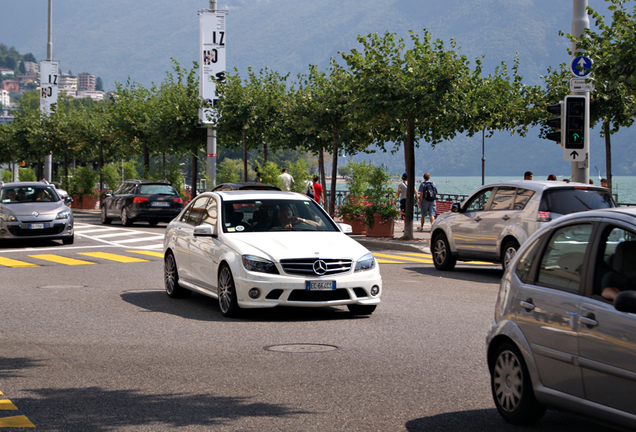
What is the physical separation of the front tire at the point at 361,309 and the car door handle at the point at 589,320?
5.76 meters

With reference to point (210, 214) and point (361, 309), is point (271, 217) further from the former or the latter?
point (361, 309)

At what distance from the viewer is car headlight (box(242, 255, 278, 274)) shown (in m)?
10.1

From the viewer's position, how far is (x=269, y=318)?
10.6m

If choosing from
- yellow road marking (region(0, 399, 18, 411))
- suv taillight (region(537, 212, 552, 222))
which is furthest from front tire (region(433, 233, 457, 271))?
yellow road marking (region(0, 399, 18, 411))

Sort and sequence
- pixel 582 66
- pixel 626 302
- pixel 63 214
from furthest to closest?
1. pixel 63 214
2. pixel 582 66
3. pixel 626 302

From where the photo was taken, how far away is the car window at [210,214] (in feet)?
37.8

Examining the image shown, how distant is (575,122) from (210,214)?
8.65m

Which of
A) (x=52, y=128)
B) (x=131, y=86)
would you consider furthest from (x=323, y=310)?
(x=52, y=128)

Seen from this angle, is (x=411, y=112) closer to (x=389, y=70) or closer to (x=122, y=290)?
(x=389, y=70)

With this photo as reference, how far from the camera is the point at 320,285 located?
33.0 feet

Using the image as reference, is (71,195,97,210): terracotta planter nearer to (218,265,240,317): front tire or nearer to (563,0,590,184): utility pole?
(563,0,590,184): utility pole

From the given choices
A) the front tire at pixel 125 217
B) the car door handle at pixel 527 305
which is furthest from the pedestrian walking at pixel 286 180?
the car door handle at pixel 527 305

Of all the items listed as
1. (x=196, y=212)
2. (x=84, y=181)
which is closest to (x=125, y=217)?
(x=84, y=181)

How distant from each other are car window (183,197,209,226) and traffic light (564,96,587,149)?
809 centimetres
